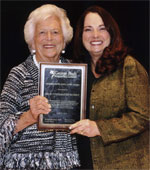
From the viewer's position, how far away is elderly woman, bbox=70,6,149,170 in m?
1.51

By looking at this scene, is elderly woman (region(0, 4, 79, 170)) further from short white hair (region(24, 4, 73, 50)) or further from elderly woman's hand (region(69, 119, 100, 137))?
elderly woman's hand (region(69, 119, 100, 137))

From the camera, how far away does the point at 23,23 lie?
1.72 meters

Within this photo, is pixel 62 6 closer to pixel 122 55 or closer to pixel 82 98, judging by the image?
pixel 122 55

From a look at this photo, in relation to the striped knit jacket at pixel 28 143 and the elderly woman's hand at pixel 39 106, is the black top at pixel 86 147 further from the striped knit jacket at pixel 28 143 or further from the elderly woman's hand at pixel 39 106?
the elderly woman's hand at pixel 39 106

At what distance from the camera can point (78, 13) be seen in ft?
5.62

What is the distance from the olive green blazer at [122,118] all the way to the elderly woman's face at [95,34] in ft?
0.60

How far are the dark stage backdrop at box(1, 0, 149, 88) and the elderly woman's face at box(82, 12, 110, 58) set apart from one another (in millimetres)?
141

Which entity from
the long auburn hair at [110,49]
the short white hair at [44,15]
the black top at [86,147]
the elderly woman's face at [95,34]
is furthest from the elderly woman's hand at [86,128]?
the short white hair at [44,15]

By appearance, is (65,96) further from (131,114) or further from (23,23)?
(23,23)

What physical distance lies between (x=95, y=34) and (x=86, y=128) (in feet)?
1.93

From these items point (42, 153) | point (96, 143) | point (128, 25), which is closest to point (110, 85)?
point (96, 143)

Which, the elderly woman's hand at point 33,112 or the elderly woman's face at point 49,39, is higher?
the elderly woman's face at point 49,39

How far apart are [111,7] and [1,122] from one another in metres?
1.08

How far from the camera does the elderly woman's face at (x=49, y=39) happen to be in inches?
64.4
